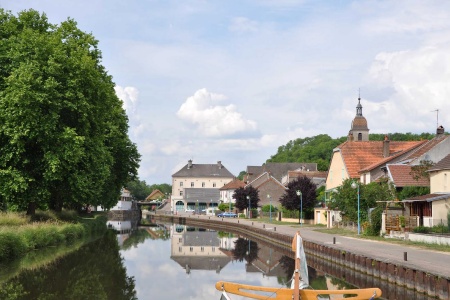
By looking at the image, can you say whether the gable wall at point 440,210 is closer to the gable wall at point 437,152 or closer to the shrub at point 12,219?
the gable wall at point 437,152

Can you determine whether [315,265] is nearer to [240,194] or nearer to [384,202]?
[384,202]

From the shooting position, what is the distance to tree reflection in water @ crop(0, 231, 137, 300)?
72.1 feet

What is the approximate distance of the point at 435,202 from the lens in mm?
37812

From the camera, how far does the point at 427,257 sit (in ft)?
89.1

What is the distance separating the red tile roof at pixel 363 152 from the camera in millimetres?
64000

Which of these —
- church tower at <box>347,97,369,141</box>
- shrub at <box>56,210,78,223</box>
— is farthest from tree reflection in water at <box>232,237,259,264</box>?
church tower at <box>347,97,369,141</box>

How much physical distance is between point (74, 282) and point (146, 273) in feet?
20.5

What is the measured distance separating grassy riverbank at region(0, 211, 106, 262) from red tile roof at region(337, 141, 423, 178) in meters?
30.7

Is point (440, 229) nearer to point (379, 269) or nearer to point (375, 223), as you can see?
point (375, 223)

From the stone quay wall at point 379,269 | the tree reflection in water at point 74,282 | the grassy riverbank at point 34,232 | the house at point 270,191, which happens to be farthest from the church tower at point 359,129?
the tree reflection in water at point 74,282

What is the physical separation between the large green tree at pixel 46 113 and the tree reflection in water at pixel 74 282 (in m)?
6.23

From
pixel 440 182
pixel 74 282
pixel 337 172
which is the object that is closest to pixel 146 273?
pixel 74 282

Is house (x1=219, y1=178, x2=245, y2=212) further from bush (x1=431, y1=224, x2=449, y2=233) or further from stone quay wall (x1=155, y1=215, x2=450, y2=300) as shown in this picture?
bush (x1=431, y1=224, x2=449, y2=233)

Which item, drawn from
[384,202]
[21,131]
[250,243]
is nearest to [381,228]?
[384,202]
